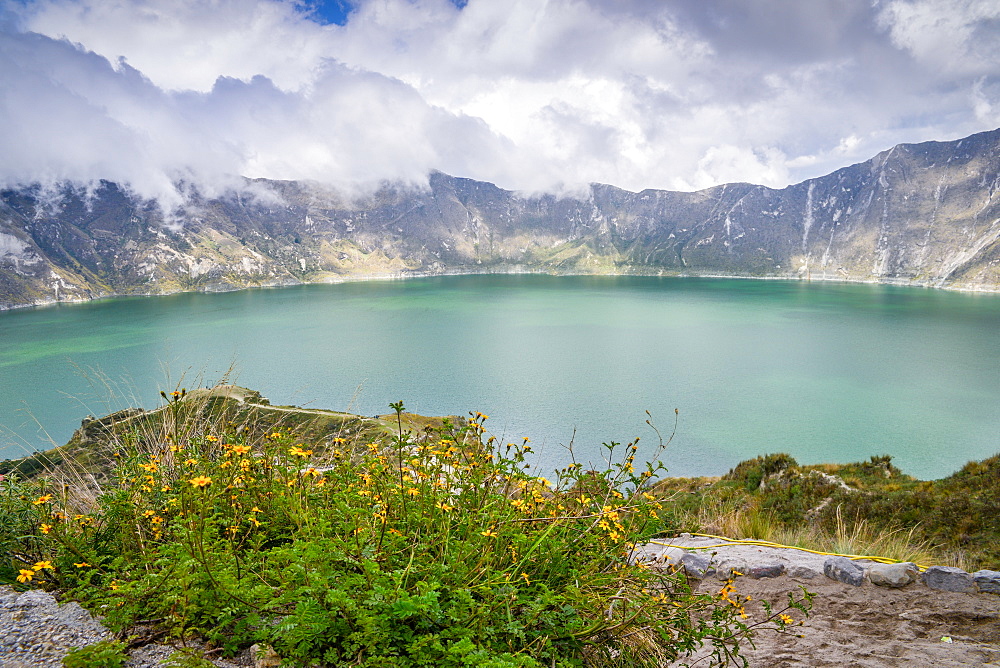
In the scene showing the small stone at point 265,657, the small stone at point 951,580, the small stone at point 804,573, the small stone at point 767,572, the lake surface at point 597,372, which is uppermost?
the small stone at point 265,657

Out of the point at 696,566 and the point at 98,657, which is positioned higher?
the point at 98,657

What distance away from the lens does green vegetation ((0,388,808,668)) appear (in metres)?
2.05

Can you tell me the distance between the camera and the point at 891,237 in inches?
7559

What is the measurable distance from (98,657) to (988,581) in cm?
695

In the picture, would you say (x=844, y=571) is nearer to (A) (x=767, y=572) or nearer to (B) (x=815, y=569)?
(B) (x=815, y=569)

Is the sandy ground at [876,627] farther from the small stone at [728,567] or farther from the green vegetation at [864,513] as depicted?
the green vegetation at [864,513]

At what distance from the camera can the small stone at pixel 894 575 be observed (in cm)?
473

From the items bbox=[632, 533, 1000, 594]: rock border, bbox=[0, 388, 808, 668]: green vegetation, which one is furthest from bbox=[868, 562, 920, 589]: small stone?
bbox=[0, 388, 808, 668]: green vegetation

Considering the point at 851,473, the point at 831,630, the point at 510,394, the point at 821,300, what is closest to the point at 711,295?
the point at 821,300

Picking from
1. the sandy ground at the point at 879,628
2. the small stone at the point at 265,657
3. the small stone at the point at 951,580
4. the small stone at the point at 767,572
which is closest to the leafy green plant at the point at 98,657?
the small stone at the point at 265,657

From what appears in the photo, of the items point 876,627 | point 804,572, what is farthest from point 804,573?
point 876,627

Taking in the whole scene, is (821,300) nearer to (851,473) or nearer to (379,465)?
(851,473)

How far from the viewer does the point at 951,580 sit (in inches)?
182

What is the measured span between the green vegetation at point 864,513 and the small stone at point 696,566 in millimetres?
340
